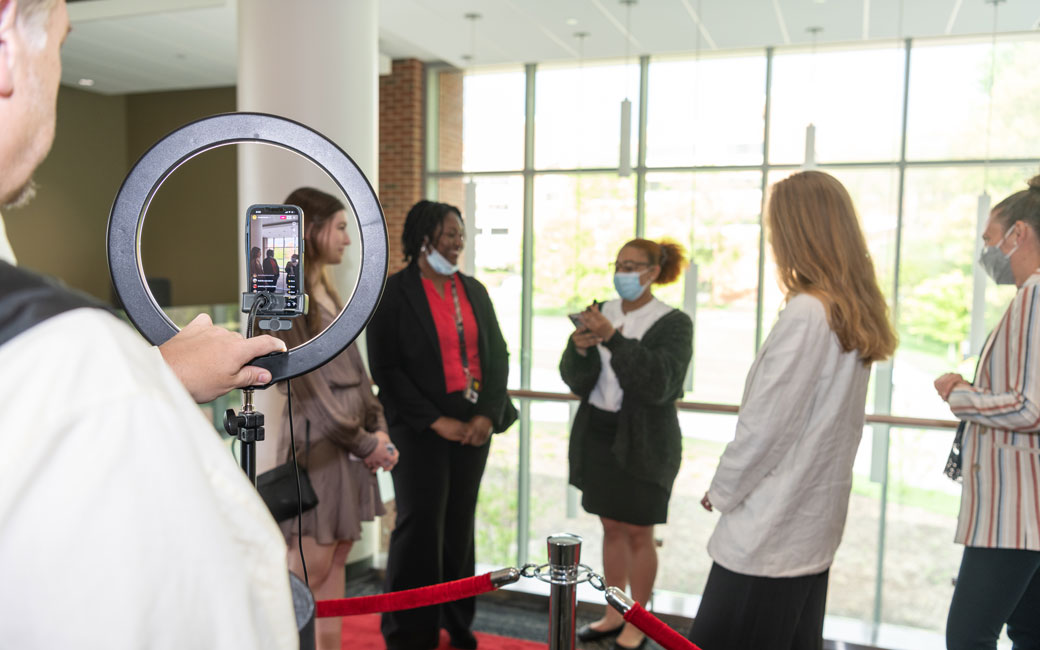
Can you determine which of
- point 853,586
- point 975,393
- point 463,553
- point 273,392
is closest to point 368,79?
point 273,392

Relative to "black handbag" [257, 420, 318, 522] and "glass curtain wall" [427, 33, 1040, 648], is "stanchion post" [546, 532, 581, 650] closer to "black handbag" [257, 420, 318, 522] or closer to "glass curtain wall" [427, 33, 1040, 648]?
"black handbag" [257, 420, 318, 522]

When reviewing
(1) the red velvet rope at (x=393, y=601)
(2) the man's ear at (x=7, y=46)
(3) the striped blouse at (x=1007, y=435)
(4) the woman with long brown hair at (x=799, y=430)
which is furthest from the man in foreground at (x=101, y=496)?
(3) the striped blouse at (x=1007, y=435)

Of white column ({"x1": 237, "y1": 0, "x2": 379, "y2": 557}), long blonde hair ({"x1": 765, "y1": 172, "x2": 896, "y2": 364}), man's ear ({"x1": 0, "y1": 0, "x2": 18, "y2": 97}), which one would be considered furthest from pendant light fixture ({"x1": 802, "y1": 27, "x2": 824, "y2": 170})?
man's ear ({"x1": 0, "y1": 0, "x2": 18, "y2": 97})

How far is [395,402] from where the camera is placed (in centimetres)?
277

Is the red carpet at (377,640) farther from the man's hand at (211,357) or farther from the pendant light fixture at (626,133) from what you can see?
the pendant light fixture at (626,133)

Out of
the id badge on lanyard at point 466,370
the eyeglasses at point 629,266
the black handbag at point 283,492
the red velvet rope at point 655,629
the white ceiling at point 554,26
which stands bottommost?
the red velvet rope at point 655,629

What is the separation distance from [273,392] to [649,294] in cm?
167

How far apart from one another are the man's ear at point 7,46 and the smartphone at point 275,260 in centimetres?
56

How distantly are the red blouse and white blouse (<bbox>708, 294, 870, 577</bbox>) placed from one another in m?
1.22

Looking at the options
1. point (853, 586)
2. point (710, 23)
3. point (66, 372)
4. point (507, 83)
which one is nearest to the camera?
point (66, 372)

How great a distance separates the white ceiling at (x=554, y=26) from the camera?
19.0ft

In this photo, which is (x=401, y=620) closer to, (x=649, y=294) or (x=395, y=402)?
(x=395, y=402)

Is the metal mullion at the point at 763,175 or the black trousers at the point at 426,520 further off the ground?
the metal mullion at the point at 763,175

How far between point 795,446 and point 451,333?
1.38 metres
